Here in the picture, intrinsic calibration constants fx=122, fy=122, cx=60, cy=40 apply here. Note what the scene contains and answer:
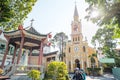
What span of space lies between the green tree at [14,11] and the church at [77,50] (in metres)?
22.7

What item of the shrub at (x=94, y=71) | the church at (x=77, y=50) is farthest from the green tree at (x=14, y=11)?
the church at (x=77, y=50)

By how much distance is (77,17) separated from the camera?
3566cm

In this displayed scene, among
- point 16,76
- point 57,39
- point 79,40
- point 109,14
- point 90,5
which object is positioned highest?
point 57,39

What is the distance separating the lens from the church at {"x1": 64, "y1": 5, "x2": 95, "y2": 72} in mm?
31100

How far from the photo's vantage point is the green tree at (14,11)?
8.70 meters

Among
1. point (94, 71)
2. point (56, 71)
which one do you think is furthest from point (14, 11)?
point (94, 71)

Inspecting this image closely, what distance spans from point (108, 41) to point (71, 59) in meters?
10.5

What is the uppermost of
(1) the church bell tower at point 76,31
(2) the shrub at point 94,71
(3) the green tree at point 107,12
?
(1) the church bell tower at point 76,31

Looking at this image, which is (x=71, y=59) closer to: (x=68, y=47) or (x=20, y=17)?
(x=68, y=47)

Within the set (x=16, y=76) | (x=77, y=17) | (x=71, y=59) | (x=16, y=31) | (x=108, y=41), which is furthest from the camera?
(x=77, y=17)

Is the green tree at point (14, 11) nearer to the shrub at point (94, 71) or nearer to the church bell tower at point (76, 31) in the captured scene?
the shrub at point (94, 71)

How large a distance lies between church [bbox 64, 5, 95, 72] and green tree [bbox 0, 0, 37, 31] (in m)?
22.7

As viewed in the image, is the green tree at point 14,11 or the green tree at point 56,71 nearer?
the green tree at point 56,71

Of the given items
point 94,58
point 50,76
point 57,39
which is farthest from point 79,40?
point 50,76
